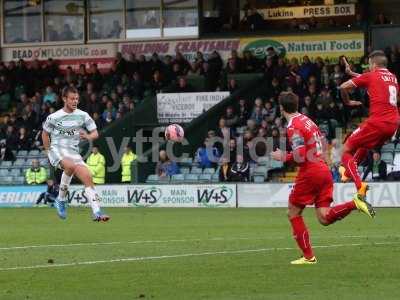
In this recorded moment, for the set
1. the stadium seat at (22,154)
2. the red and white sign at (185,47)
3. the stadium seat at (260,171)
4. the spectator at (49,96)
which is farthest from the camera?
the red and white sign at (185,47)

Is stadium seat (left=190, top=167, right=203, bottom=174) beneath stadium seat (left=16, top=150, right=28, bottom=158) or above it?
beneath

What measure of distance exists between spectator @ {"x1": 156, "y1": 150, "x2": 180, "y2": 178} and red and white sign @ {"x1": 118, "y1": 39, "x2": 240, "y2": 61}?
8.23m

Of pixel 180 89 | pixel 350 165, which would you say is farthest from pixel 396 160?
pixel 350 165

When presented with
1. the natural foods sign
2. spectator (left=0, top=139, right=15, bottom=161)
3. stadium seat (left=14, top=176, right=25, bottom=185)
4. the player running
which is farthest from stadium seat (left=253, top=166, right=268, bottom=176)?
the player running

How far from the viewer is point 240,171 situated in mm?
33688

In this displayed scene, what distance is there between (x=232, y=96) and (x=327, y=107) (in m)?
4.31

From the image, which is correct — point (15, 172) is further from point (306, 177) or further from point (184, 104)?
point (306, 177)

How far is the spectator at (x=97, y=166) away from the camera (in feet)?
116

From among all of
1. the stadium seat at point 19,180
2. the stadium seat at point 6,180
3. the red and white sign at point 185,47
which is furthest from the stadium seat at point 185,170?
the red and white sign at point 185,47

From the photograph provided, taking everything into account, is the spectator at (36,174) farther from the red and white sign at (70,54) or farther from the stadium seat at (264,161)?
the red and white sign at (70,54)

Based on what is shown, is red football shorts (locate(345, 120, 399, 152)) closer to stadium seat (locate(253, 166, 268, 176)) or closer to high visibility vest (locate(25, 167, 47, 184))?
stadium seat (locate(253, 166, 268, 176))

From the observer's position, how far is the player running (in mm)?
Result: 16531

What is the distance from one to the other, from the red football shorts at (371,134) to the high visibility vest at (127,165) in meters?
19.1

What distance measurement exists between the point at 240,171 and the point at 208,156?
2.00 metres
